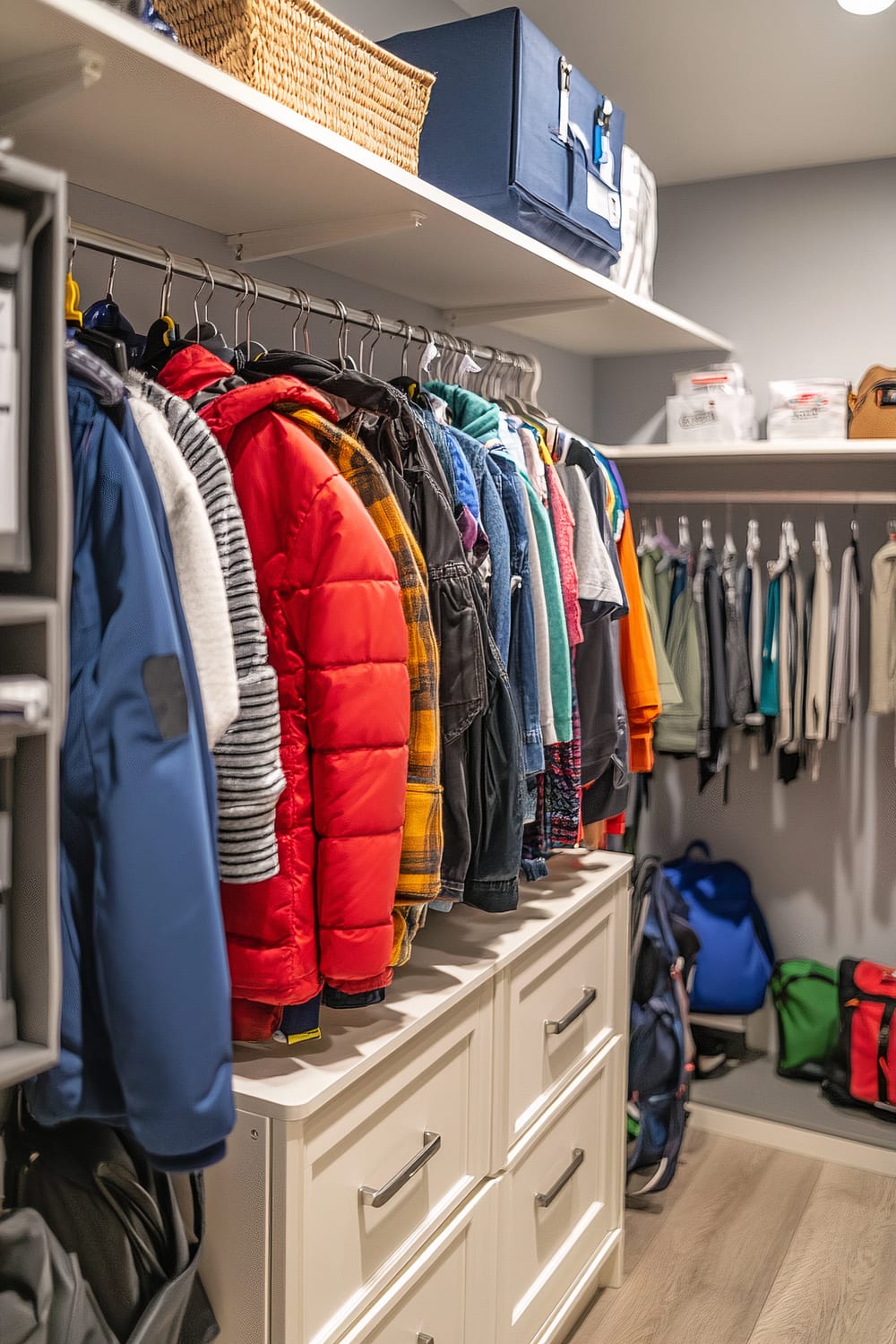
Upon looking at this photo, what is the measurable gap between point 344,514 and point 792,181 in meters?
2.67

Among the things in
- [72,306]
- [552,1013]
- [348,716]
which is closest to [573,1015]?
[552,1013]

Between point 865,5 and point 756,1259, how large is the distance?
108 inches

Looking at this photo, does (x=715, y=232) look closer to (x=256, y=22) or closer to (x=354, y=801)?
(x=256, y=22)

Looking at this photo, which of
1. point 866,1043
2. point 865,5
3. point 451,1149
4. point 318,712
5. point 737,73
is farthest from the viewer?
point 866,1043

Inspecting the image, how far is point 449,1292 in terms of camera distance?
1783 millimetres

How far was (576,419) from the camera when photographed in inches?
145

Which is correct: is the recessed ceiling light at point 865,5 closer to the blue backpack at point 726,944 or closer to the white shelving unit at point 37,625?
the white shelving unit at point 37,625

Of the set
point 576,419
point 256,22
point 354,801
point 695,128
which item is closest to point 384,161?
point 256,22

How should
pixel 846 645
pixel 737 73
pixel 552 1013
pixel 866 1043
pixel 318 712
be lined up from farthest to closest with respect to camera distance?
1. pixel 846 645
2. pixel 866 1043
3. pixel 737 73
4. pixel 552 1013
5. pixel 318 712

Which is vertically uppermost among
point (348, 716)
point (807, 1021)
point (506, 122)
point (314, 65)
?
point (506, 122)

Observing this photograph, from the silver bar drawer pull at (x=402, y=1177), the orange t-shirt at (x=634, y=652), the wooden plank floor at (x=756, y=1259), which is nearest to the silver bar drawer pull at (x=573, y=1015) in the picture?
the silver bar drawer pull at (x=402, y=1177)

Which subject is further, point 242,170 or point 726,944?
point 726,944

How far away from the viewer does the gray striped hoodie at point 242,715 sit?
1.27 m

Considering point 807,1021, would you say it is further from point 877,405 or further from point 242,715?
point 242,715
